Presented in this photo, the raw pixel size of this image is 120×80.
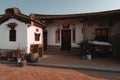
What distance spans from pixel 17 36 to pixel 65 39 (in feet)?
18.9

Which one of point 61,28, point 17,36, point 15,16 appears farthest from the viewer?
point 61,28

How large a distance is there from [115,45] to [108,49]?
2.40 ft

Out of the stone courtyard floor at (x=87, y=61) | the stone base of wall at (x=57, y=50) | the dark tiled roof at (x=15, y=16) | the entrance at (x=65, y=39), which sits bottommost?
the stone courtyard floor at (x=87, y=61)

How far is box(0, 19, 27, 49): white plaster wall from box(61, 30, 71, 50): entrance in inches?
214

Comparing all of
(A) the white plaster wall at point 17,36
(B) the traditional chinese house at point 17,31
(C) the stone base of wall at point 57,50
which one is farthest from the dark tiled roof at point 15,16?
(C) the stone base of wall at point 57,50

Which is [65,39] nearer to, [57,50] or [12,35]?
[57,50]

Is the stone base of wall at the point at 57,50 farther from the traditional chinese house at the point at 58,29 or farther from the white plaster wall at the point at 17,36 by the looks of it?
the white plaster wall at the point at 17,36

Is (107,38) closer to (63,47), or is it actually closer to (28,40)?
(63,47)

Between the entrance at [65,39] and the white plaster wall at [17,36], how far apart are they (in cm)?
542

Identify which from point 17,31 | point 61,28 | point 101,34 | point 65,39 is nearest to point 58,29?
point 61,28

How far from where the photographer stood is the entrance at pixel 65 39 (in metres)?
17.7

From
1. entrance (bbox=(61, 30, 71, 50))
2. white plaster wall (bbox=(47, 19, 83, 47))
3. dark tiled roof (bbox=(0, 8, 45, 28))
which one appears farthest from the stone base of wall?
dark tiled roof (bbox=(0, 8, 45, 28))

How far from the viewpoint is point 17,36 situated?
13562mm

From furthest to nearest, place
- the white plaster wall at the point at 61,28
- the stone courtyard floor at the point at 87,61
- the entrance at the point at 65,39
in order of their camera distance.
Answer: the entrance at the point at 65,39
the white plaster wall at the point at 61,28
the stone courtyard floor at the point at 87,61
